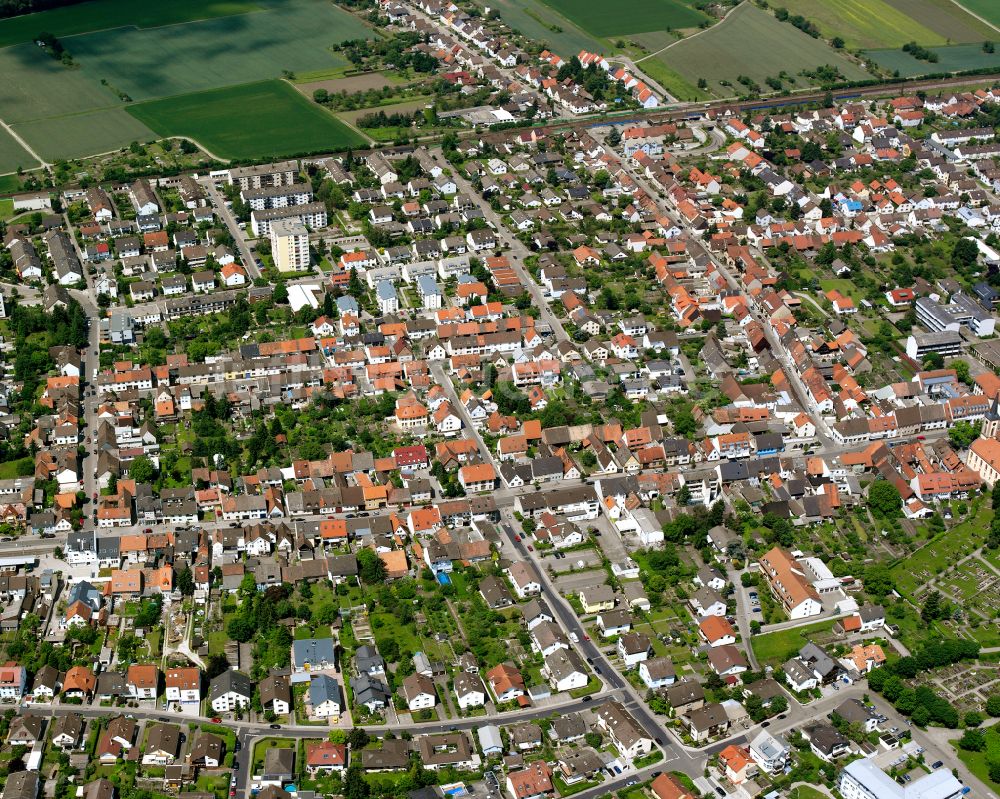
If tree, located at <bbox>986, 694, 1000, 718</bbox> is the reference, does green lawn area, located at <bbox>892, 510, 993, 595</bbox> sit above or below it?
below

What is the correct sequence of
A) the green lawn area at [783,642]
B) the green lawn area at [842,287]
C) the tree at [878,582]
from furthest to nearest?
the green lawn area at [842,287], the tree at [878,582], the green lawn area at [783,642]

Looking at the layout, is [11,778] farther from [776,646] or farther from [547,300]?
[547,300]

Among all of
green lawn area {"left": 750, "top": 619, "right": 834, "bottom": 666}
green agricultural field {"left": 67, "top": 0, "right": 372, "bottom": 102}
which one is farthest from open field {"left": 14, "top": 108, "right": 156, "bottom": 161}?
green lawn area {"left": 750, "top": 619, "right": 834, "bottom": 666}

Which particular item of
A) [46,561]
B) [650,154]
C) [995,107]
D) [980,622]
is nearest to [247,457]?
[46,561]

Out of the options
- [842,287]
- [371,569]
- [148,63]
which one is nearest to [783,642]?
[371,569]

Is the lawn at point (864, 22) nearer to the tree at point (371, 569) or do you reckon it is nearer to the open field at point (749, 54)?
the open field at point (749, 54)

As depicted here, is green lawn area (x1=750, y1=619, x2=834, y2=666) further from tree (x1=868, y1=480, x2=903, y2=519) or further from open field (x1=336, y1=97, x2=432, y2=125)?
open field (x1=336, y1=97, x2=432, y2=125)

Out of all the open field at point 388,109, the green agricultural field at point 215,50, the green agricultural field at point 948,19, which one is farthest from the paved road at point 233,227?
the green agricultural field at point 948,19

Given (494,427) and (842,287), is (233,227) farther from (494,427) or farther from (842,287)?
(842,287)
